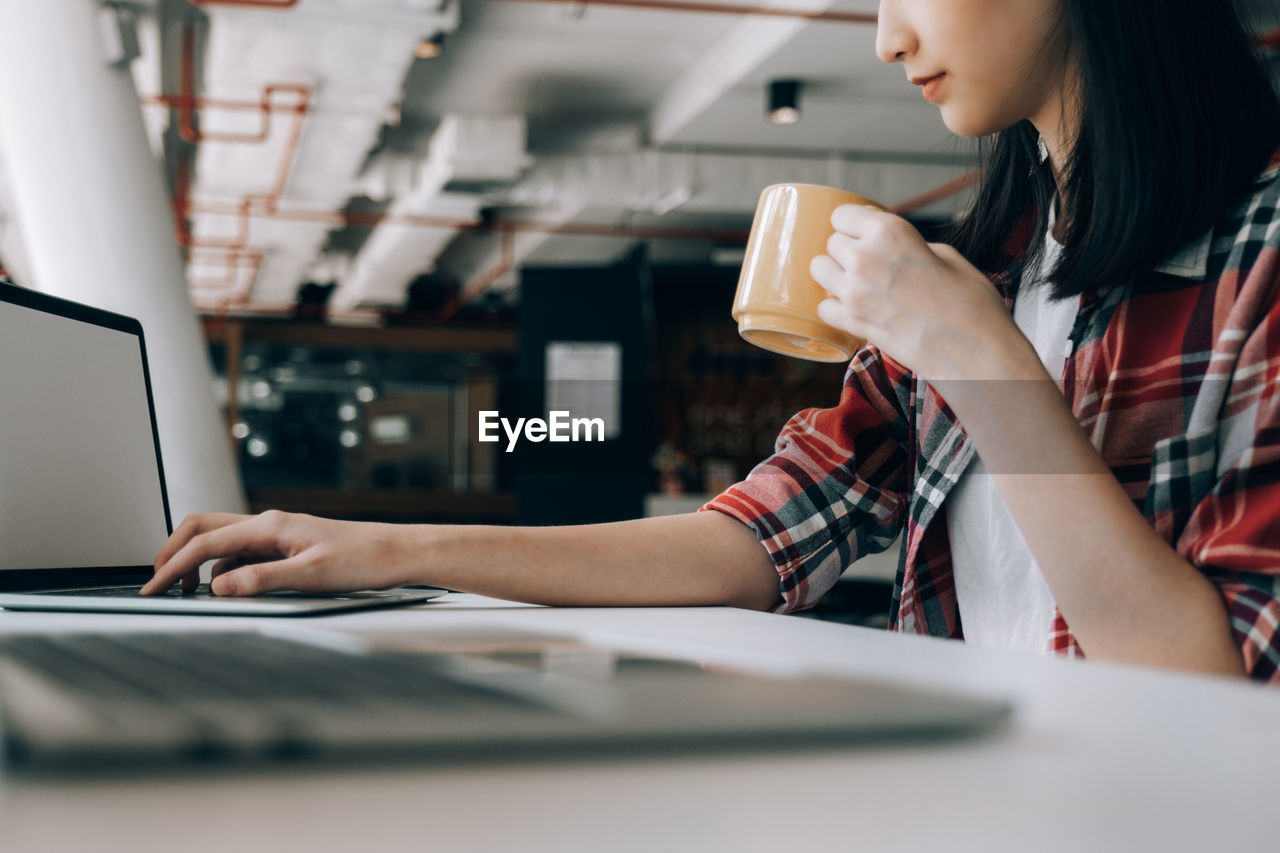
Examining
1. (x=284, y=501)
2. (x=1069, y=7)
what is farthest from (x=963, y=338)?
(x=284, y=501)

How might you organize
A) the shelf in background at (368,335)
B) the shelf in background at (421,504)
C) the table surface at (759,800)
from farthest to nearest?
the shelf in background at (368,335), the shelf in background at (421,504), the table surface at (759,800)

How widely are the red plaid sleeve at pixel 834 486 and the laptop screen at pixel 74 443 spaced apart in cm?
59

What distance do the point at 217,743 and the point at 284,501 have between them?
9.38 meters

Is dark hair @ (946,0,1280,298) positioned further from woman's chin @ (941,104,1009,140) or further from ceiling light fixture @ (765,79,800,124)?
ceiling light fixture @ (765,79,800,124)

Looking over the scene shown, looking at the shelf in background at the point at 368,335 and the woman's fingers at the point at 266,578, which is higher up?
the shelf in background at the point at 368,335

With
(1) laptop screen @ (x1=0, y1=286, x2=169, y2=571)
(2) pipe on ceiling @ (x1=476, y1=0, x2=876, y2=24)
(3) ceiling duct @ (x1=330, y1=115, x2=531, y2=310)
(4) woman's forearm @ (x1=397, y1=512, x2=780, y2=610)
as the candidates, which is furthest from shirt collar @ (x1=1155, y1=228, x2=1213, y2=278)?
(3) ceiling duct @ (x1=330, y1=115, x2=531, y2=310)

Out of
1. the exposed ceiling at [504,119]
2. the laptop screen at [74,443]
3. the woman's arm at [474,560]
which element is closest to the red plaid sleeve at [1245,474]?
the woman's arm at [474,560]

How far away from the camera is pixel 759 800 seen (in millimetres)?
249

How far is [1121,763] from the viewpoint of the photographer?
0.29m

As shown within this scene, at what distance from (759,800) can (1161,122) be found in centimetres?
77

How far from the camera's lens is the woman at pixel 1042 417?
687 mm

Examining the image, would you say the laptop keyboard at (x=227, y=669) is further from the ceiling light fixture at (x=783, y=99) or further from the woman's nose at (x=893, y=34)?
the ceiling light fixture at (x=783, y=99)

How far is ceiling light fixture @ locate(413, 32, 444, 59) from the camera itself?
15.6 feet

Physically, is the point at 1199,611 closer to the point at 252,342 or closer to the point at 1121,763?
the point at 1121,763
